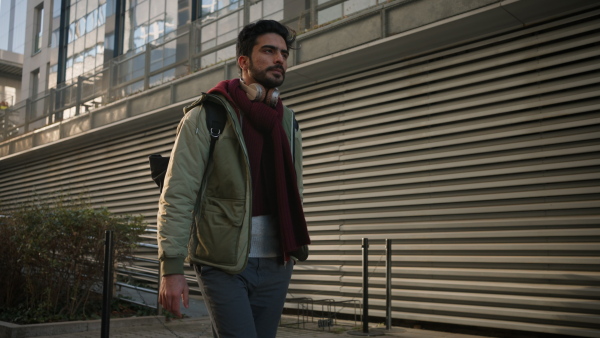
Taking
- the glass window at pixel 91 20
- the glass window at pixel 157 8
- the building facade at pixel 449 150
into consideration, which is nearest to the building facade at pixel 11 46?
the glass window at pixel 91 20

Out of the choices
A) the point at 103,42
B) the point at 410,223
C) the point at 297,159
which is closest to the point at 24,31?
the point at 103,42

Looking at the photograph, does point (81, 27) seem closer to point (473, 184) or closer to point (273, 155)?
point (473, 184)

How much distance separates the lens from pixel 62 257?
8.07m

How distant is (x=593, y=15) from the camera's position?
7184mm

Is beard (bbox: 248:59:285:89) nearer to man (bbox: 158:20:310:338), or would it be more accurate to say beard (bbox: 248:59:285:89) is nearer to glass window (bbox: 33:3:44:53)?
man (bbox: 158:20:310:338)

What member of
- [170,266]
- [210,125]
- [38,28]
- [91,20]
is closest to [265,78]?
[210,125]

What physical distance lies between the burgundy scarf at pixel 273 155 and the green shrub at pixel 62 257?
5.93 m

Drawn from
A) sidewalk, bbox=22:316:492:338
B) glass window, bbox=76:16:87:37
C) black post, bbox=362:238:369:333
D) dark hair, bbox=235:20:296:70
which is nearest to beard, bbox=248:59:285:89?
dark hair, bbox=235:20:296:70

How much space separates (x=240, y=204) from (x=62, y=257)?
20.6ft

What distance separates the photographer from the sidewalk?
24.6 feet

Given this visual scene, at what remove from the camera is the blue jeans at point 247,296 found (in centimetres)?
247

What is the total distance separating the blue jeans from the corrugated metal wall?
5.41m

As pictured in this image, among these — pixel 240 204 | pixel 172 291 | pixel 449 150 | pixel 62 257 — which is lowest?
pixel 62 257

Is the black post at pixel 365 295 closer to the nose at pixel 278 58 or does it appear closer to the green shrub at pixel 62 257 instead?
the green shrub at pixel 62 257
